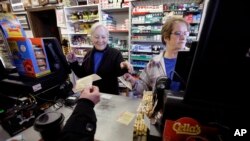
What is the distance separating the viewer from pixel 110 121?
939 mm

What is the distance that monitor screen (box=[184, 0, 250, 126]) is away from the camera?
12.1 inches

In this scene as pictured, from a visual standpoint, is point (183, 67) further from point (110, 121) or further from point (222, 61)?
point (110, 121)

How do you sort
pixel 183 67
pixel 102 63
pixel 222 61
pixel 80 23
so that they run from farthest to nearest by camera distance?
1. pixel 80 23
2. pixel 102 63
3. pixel 183 67
4. pixel 222 61

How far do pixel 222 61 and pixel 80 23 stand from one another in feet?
12.3

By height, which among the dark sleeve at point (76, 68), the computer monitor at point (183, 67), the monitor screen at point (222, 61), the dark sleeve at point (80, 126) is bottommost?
the dark sleeve at point (76, 68)

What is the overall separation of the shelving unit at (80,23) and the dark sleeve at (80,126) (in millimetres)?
2918

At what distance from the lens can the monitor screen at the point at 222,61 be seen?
0.31 metres

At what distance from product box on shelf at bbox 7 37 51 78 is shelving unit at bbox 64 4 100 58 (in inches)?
91.5

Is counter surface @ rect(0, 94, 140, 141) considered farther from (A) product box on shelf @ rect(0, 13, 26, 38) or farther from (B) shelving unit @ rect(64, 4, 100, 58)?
(B) shelving unit @ rect(64, 4, 100, 58)

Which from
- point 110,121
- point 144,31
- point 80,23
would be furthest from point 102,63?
point 80,23

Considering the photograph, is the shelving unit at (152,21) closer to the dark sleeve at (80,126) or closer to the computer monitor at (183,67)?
the computer monitor at (183,67)

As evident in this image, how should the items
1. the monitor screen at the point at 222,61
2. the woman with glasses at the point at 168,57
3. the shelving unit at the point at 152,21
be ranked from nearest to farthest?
the monitor screen at the point at 222,61 < the woman with glasses at the point at 168,57 < the shelving unit at the point at 152,21

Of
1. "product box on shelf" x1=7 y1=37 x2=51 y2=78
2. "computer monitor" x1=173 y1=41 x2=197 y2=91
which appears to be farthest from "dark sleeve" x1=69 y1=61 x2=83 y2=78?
"computer monitor" x1=173 y1=41 x2=197 y2=91

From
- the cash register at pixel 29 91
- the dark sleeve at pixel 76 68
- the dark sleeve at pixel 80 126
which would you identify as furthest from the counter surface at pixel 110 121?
the dark sleeve at pixel 76 68
